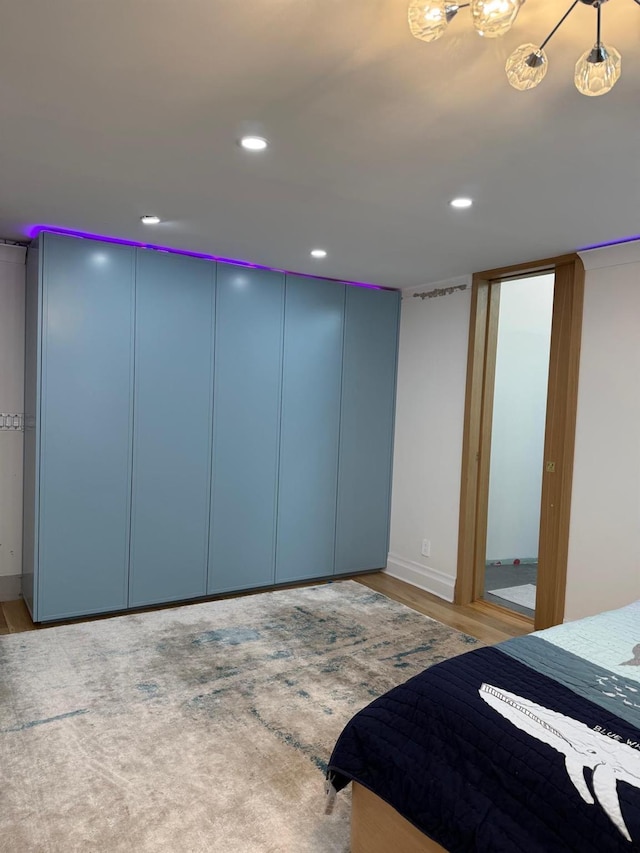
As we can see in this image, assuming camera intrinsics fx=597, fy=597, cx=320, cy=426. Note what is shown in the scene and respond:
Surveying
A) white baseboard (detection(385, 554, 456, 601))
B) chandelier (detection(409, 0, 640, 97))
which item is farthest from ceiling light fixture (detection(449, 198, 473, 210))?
white baseboard (detection(385, 554, 456, 601))

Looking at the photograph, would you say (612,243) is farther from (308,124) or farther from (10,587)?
(10,587)

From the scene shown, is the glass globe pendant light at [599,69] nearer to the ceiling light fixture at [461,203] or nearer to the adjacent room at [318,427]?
the adjacent room at [318,427]

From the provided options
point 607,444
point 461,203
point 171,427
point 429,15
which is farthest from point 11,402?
point 607,444

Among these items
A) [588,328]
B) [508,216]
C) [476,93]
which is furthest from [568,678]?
[588,328]

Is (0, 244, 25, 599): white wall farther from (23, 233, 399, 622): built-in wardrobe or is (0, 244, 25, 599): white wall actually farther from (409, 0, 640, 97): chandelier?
(409, 0, 640, 97): chandelier

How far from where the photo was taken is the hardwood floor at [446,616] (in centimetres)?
375

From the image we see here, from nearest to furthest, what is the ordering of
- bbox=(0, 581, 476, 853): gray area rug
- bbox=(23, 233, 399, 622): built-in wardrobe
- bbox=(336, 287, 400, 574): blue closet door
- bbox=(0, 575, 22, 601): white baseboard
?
bbox=(0, 581, 476, 853): gray area rug, bbox=(23, 233, 399, 622): built-in wardrobe, bbox=(0, 575, 22, 601): white baseboard, bbox=(336, 287, 400, 574): blue closet door

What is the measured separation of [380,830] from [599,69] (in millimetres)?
2058

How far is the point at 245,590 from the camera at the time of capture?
448 centimetres

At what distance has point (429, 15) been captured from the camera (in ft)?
4.02

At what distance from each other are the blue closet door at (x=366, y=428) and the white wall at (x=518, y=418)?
0.99m

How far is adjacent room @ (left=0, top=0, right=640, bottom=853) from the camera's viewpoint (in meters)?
1.60

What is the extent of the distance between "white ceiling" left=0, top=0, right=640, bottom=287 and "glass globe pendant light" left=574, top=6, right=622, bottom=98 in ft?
0.77

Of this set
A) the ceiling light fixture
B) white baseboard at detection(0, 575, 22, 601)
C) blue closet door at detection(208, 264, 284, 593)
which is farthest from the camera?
blue closet door at detection(208, 264, 284, 593)
